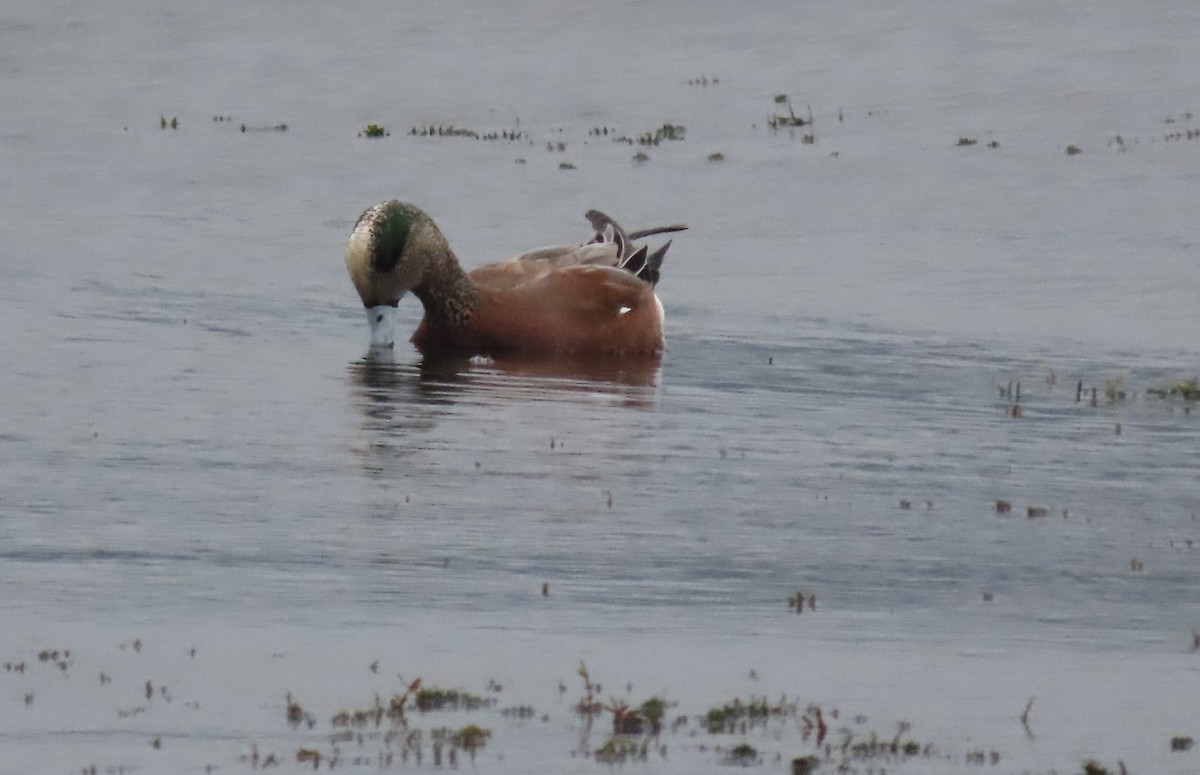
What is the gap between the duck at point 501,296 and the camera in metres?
16.0

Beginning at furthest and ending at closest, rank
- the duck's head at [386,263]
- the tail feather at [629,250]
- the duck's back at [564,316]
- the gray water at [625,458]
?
the tail feather at [629,250]
the duck's head at [386,263]
the duck's back at [564,316]
the gray water at [625,458]

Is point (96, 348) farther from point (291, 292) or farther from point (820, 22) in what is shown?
point (820, 22)

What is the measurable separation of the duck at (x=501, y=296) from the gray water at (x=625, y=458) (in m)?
0.29

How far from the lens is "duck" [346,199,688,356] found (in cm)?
1605

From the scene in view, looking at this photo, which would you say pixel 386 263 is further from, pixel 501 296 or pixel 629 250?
pixel 629 250

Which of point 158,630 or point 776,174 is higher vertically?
point 776,174

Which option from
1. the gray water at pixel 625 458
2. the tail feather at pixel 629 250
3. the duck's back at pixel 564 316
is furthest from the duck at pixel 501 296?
the gray water at pixel 625 458

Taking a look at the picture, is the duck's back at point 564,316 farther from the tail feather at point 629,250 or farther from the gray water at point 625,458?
the tail feather at point 629,250

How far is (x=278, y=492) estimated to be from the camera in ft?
35.8

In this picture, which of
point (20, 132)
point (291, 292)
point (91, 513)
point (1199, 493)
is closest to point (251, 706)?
point (91, 513)

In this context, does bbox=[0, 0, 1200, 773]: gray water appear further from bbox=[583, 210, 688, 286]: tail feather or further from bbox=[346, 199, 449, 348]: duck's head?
bbox=[583, 210, 688, 286]: tail feather

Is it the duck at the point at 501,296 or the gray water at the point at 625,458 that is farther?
the duck at the point at 501,296

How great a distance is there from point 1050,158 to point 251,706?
21.7 metres

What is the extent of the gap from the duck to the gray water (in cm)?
29
